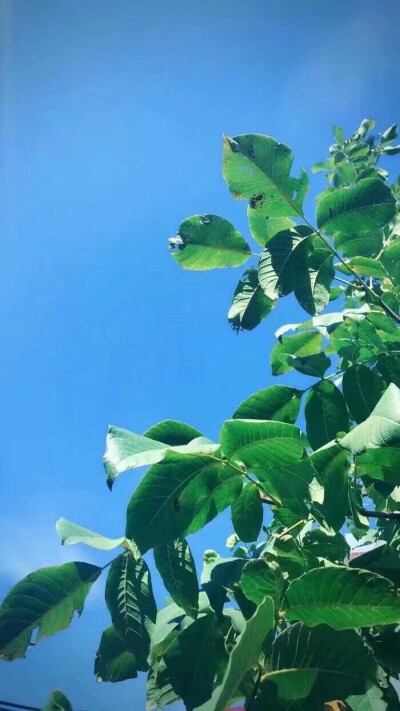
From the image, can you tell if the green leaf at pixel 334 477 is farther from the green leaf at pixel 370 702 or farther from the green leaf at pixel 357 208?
the green leaf at pixel 357 208

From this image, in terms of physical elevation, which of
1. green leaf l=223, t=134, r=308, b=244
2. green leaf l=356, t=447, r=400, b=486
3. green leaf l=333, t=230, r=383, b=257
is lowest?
green leaf l=356, t=447, r=400, b=486

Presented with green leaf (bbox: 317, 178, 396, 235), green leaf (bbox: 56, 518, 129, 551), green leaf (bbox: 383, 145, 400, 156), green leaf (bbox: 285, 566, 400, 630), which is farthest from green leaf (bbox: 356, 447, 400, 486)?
green leaf (bbox: 383, 145, 400, 156)

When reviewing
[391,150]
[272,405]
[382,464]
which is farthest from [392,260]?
[391,150]

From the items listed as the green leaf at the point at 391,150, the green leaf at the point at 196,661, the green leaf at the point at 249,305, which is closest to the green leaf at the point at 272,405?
the green leaf at the point at 249,305

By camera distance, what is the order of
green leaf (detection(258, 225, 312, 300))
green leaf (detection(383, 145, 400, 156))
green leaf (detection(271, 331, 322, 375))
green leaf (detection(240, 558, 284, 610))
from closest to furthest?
green leaf (detection(240, 558, 284, 610))
green leaf (detection(258, 225, 312, 300))
green leaf (detection(271, 331, 322, 375))
green leaf (detection(383, 145, 400, 156))

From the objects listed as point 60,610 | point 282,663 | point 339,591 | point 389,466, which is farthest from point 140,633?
point 389,466

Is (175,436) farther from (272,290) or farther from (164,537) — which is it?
(272,290)

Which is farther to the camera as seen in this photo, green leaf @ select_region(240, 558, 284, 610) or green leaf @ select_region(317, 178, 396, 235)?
green leaf @ select_region(317, 178, 396, 235)

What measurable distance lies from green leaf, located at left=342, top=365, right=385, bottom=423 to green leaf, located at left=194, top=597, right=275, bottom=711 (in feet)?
1.82

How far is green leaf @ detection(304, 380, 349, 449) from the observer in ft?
3.77

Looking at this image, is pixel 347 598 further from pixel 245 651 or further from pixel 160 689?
pixel 160 689

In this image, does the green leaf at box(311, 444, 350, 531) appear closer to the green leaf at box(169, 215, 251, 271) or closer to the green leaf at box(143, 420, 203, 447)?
the green leaf at box(143, 420, 203, 447)

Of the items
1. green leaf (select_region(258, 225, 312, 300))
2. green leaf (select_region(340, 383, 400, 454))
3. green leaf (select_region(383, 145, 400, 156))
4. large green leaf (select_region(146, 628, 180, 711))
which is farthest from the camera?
green leaf (select_region(383, 145, 400, 156))

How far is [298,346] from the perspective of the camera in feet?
4.79
